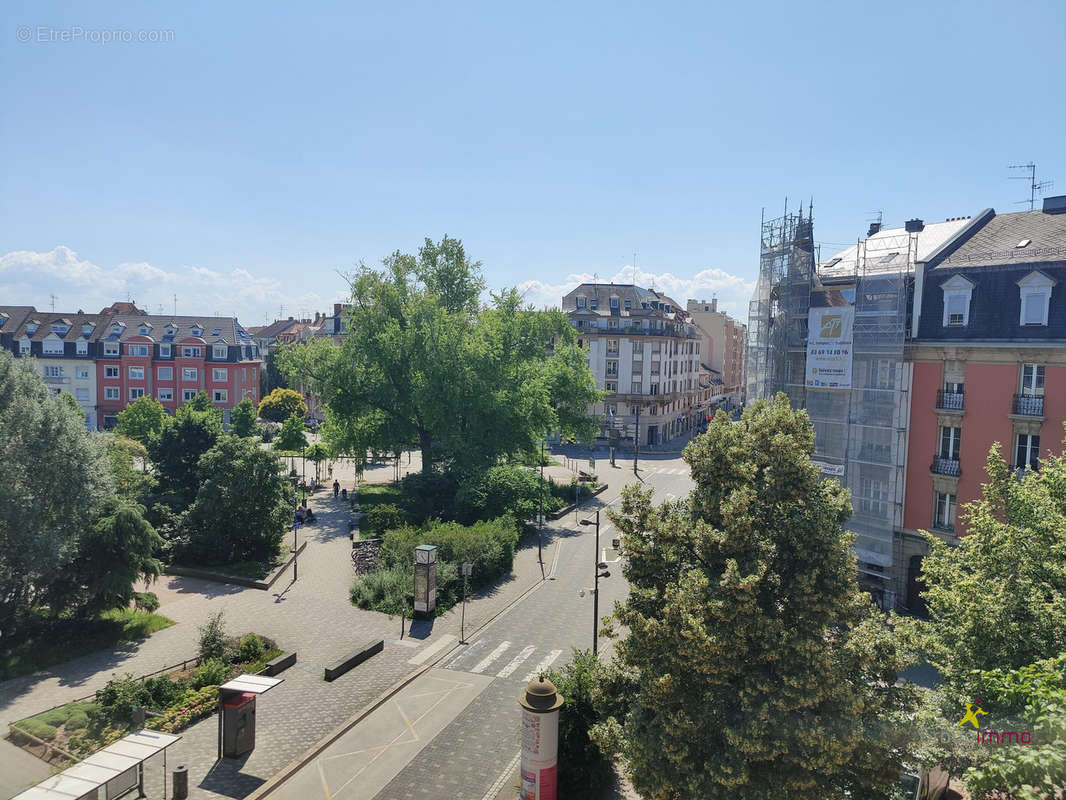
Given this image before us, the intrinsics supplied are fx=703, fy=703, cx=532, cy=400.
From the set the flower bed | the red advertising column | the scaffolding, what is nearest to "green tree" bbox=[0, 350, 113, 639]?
the flower bed

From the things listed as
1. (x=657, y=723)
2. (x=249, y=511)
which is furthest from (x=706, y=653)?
(x=249, y=511)

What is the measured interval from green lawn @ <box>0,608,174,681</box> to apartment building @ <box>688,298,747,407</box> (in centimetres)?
9243

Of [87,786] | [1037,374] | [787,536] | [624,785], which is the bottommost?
[624,785]

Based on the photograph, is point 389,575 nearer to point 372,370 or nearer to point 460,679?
point 460,679

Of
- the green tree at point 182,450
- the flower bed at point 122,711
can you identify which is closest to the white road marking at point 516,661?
the flower bed at point 122,711

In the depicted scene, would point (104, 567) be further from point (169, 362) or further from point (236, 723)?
point (169, 362)

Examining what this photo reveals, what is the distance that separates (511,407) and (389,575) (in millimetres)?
15243

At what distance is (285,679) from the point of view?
21234 mm

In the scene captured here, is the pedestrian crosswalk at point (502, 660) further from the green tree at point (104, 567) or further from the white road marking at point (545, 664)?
the green tree at point (104, 567)

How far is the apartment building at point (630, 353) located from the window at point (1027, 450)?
146ft

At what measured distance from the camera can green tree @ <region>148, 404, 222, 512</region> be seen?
35219mm

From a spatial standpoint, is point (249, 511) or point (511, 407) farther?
point (511, 407)

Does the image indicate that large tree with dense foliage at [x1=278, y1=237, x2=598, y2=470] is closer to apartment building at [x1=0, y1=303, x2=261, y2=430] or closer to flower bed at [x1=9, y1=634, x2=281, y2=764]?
flower bed at [x1=9, y1=634, x2=281, y2=764]

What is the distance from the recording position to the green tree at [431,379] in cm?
4047
